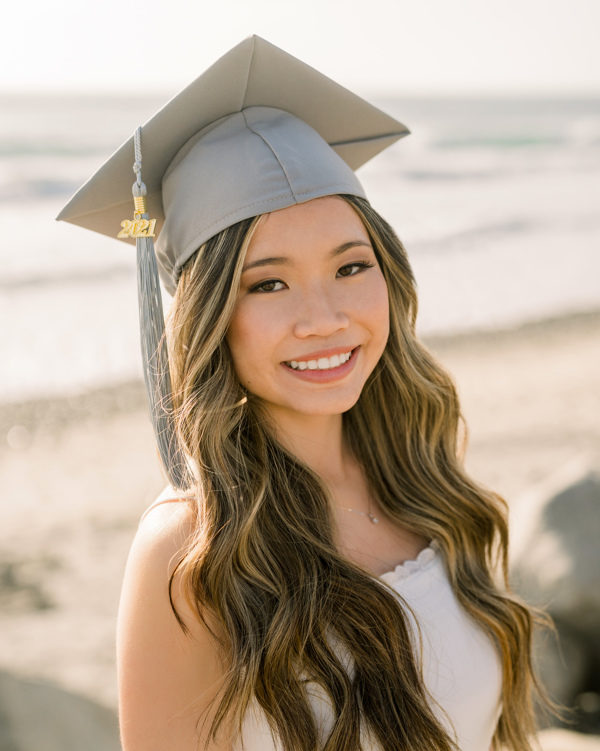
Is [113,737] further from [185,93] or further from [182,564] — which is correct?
[185,93]

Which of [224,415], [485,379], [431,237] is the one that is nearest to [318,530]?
[224,415]

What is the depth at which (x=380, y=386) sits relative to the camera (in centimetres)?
292

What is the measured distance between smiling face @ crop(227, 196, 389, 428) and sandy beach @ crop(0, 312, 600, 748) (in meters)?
2.48

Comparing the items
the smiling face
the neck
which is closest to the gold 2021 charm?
the smiling face

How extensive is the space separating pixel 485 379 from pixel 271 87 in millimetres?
7458

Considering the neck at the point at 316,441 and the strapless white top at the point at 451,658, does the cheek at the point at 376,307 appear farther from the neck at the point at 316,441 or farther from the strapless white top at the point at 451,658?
the strapless white top at the point at 451,658

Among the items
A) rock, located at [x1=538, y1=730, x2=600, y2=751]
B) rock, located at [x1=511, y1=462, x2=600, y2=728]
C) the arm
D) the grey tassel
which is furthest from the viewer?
rock, located at [x1=511, y1=462, x2=600, y2=728]

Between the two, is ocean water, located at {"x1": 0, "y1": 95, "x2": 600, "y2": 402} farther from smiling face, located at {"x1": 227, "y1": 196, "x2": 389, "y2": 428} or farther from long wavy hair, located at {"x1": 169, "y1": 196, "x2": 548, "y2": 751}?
smiling face, located at {"x1": 227, "y1": 196, "x2": 389, "y2": 428}

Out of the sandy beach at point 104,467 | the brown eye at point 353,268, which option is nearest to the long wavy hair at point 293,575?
the brown eye at point 353,268

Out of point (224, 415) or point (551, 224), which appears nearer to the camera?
point (224, 415)

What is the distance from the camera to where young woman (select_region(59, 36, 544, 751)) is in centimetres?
212

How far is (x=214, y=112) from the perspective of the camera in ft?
8.02

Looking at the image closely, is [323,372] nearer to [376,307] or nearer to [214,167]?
[376,307]

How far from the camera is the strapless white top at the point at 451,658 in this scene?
232cm
